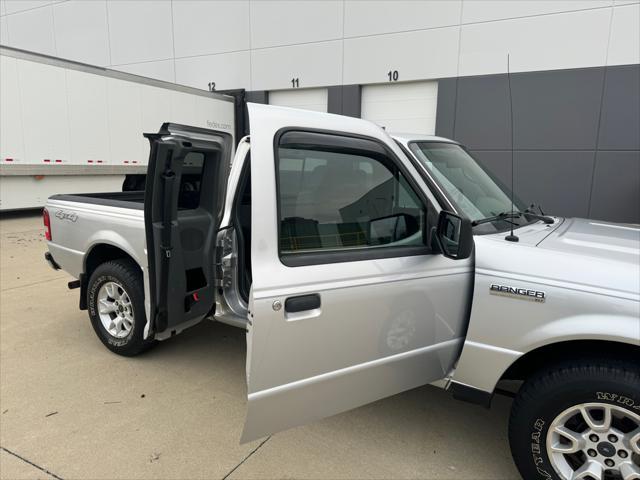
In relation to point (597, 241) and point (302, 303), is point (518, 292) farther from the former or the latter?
point (302, 303)

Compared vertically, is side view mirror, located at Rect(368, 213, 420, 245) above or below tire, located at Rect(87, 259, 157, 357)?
above

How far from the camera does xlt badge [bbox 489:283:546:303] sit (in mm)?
2264

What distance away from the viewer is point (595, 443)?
2.21 metres

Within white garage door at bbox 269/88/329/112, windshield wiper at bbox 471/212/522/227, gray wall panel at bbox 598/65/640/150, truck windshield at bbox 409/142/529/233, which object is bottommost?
windshield wiper at bbox 471/212/522/227

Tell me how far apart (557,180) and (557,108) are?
1673mm

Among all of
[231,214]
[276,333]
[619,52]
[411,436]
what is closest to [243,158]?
[231,214]

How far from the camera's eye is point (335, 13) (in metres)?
12.9

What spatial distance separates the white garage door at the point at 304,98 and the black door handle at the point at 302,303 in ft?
39.5

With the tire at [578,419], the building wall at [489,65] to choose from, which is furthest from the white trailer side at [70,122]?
the tire at [578,419]

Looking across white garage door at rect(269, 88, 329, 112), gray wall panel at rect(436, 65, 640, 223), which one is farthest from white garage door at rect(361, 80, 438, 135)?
white garage door at rect(269, 88, 329, 112)

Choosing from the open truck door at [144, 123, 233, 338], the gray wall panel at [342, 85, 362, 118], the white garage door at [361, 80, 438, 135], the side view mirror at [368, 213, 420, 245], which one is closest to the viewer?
the side view mirror at [368, 213, 420, 245]

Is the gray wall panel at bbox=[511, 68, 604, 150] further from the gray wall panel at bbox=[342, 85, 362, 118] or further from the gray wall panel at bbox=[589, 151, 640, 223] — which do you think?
the gray wall panel at bbox=[342, 85, 362, 118]

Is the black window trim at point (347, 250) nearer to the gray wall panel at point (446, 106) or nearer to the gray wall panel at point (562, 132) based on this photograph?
the gray wall panel at point (562, 132)

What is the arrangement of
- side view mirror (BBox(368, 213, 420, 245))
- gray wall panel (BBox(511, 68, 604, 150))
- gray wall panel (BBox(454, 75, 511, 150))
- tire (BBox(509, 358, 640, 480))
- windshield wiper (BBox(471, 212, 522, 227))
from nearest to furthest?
tire (BBox(509, 358, 640, 480)) < side view mirror (BBox(368, 213, 420, 245)) < windshield wiper (BBox(471, 212, 522, 227)) < gray wall panel (BBox(511, 68, 604, 150)) < gray wall panel (BBox(454, 75, 511, 150))
